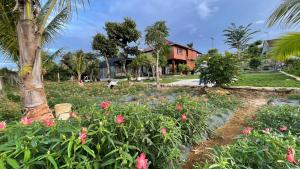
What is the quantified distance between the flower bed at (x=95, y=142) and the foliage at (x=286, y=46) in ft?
14.3

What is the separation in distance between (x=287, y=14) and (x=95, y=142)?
16.3 ft

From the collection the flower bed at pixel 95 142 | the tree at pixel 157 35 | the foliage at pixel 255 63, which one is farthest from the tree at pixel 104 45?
the flower bed at pixel 95 142

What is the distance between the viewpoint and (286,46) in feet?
17.4

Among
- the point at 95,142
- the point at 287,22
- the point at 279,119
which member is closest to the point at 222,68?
the point at 287,22

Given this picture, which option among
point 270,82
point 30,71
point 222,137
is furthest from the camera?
point 270,82

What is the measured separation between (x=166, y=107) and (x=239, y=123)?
2.44 meters

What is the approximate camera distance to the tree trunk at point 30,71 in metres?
3.87

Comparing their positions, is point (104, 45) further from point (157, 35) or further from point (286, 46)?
point (286, 46)

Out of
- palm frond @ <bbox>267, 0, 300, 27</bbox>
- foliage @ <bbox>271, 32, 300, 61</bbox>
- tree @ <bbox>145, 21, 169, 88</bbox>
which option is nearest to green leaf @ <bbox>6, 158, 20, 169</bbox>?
palm frond @ <bbox>267, 0, 300, 27</bbox>

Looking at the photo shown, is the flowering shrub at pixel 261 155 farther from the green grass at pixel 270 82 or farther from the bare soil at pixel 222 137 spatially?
the green grass at pixel 270 82

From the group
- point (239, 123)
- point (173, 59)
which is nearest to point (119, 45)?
point (173, 59)

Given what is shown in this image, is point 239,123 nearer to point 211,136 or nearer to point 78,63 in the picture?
point 211,136

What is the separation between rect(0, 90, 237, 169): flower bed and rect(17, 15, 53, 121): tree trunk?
2039 mm

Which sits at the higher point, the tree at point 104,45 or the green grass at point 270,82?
the tree at point 104,45
